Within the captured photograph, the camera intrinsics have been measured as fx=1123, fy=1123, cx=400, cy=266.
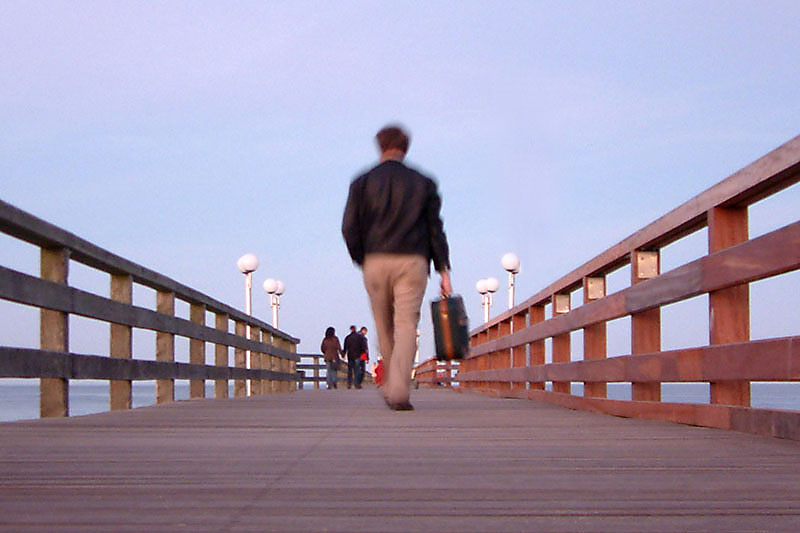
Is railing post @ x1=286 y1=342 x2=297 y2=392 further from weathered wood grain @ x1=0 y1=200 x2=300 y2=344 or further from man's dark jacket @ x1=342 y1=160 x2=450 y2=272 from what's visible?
man's dark jacket @ x1=342 y1=160 x2=450 y2=272

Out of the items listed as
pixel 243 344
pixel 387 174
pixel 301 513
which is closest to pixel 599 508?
pixel 301 513

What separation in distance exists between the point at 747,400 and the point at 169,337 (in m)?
5.39

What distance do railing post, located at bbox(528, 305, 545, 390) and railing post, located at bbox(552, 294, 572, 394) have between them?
570 mm

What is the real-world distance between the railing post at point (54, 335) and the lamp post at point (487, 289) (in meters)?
24.4

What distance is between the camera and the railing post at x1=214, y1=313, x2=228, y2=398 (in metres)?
11.8

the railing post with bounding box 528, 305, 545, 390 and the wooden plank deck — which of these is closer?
the wooden plank deck

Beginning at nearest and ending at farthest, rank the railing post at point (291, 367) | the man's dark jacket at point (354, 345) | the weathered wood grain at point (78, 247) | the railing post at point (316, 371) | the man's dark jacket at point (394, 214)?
the weathered wood grain at point (78, 247) < the man's dark jacket at point (394, 214) < the railing post at point (291, 367) < the man's dark jacket at point (354, 345) < the railing post at point (316, 371)

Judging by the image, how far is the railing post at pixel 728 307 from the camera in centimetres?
463

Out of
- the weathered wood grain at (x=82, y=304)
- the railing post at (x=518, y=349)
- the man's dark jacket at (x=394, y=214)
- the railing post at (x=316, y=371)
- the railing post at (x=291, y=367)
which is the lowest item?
the railing post at (x=316, y=371)

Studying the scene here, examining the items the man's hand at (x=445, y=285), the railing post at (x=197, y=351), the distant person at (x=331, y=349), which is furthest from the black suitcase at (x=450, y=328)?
the distant person at (x=331, y=349)

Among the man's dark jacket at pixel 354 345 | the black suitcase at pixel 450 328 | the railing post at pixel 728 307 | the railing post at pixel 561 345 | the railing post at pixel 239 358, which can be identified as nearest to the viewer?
the railing post at pixel 728 307

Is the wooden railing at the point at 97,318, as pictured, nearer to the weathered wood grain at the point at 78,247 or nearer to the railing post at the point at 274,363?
the weathered wood grain at the point at 78,247

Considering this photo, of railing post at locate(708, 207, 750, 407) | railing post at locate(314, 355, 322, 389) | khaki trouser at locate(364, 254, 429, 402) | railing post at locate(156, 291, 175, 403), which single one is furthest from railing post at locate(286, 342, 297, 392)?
railing post at locate(708, 207, 750, 407)

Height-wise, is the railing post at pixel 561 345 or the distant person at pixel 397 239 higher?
the distant person at pixel 397 239
